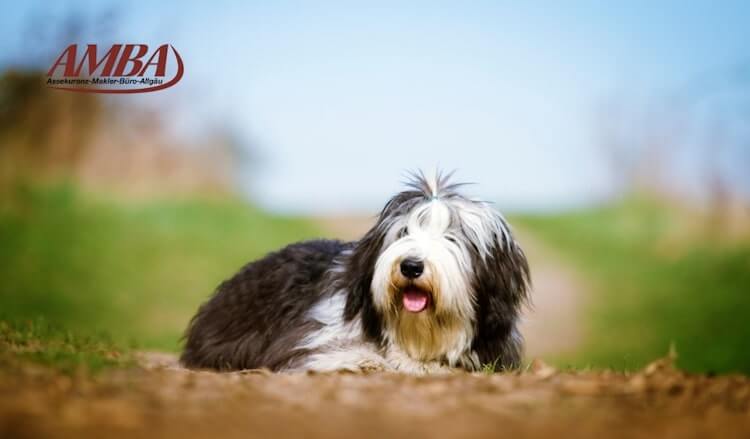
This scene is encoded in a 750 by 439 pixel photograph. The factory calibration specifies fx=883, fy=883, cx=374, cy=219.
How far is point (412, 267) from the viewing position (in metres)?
5.36

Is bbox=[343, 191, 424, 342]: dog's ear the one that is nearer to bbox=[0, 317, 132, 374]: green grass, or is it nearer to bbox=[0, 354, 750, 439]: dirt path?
bbox=[0, 354, 750, 439]: dirt path

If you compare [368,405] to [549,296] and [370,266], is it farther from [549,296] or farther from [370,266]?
[549,296]

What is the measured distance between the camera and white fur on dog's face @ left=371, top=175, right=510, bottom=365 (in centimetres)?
543

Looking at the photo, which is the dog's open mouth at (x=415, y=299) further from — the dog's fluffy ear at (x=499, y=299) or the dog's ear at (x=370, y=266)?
the dog's fluffy ear at (x=499, y=299)

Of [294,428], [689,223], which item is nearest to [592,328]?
[689,223]

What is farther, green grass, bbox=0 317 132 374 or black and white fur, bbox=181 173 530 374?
black and white fur, bbox=181 173 530 374

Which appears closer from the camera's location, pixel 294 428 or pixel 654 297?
pixel 294 428

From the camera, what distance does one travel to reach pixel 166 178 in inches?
742

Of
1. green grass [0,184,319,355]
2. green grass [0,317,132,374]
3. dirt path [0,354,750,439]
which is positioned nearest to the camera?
dirt path [0,354,750,439]

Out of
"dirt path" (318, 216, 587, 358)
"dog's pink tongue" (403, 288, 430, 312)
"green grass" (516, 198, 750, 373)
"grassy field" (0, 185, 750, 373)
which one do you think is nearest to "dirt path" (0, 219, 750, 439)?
"dog's pink tongue" (403, 288, 430, 312)

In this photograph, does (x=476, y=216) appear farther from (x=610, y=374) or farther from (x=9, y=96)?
(x=9, y=96)

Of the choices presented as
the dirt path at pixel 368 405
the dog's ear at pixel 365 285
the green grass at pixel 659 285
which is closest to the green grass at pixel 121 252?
the green grass at pixel 659 285

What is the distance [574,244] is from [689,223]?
3271 millimetres

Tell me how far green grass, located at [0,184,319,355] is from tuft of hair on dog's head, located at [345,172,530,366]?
31.2ft
